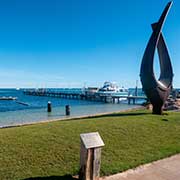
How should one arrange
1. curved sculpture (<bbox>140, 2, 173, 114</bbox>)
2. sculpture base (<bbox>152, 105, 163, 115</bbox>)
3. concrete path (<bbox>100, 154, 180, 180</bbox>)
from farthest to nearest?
1. sculpture base (<bbox>152, 105, 163, 115</bbox>)
2. curved sculpture (<bbox>140, 2, 173, 114</bbox>)
3. concrete path (<bbox>100, 154, 180, 180</bbox>)

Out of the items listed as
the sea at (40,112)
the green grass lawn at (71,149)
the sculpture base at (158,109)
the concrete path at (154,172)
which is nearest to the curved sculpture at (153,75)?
the sculpture base at (158,109)

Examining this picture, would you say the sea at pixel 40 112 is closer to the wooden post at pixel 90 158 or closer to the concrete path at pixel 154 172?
the wooden post at pixel 90 158

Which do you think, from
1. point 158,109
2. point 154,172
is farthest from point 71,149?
point 158,109

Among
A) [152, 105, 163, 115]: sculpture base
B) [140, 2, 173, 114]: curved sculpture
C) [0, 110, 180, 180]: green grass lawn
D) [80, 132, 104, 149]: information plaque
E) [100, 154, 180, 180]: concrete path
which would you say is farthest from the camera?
[152, 105, 163, 115]: sculpture base

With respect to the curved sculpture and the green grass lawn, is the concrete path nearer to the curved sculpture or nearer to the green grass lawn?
the green grass lawn

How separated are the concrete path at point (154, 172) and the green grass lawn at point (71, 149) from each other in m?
0.20

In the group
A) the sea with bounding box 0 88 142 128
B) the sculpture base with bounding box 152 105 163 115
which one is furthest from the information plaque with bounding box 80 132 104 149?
the sea with bounding box 0 88 142 128

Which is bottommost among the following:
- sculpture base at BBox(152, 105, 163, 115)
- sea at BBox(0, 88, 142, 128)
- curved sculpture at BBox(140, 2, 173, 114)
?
sea at BBox(0, 88, 142, 128)

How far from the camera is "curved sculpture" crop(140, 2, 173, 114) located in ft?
41.7

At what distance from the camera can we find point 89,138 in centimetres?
448

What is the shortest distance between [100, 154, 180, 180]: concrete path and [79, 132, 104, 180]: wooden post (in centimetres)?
40

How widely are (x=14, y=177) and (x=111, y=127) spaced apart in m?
4.59

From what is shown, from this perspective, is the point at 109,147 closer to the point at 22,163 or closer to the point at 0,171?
the point at 22,163

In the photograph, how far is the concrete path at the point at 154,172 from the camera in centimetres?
467
